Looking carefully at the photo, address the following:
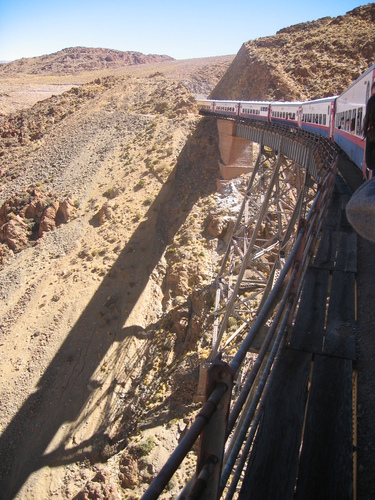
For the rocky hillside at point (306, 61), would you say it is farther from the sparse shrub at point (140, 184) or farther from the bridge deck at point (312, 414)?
the bridge deck at point (312, 414)

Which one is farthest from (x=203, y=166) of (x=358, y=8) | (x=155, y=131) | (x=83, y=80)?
(x=83, y=80)

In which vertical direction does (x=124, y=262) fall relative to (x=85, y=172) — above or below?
below

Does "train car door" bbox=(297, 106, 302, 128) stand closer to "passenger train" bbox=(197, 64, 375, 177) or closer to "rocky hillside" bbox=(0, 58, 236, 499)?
"passenger train" bbox=(197, 64, 375, 177)

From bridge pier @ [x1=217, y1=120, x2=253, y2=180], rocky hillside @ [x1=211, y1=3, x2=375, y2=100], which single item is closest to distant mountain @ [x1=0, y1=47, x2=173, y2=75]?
rocky hillside @ [x1=211, y1=3, x2=375, y2=100]

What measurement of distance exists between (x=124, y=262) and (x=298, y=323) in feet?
55.1

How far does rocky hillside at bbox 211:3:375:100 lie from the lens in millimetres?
29828

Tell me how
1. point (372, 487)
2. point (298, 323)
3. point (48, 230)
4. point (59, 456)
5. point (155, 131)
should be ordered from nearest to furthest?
point (372, 487) → point (298, 323) → point (59, 456) → point (48, 230) → point (155, 131)

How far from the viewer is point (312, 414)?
2301 millimetres

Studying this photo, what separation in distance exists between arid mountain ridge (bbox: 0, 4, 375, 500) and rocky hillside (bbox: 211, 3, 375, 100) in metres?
0.16

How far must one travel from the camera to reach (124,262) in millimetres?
19500

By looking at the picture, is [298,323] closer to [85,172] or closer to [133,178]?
[133,178]

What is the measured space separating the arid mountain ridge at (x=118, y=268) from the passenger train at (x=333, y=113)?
3541 mm

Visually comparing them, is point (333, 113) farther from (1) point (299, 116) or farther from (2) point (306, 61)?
(2) point (306, 61)

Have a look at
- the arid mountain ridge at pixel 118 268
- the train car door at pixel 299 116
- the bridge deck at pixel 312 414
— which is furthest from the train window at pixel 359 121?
the train car door at pixel 299 116
